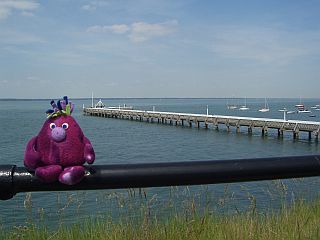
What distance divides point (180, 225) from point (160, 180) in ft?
5.75

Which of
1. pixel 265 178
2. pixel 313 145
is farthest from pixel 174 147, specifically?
pixel 265 178

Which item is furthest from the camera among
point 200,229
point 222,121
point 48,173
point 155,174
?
point 222,121

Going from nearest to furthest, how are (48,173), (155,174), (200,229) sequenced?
(48,173) < (155,174) < (200,229)

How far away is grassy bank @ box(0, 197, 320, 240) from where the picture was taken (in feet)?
10.8

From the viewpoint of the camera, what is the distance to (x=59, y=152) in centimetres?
191

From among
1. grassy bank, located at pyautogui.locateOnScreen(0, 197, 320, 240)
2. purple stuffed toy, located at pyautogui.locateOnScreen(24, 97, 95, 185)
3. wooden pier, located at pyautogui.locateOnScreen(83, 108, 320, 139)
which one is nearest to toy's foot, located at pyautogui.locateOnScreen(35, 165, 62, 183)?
purple stuffed toy, located at pyautogui.locateOnScreen(24, 97, 95, 185)

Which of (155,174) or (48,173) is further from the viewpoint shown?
(155,174)

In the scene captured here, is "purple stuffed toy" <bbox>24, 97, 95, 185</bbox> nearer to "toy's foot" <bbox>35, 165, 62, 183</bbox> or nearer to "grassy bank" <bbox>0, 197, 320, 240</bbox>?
"toy's foot" <bbox>35, 165, 62, 183</bbox>

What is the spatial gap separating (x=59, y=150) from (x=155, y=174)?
0.46 metres

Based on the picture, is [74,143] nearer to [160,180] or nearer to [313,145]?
[160,180]

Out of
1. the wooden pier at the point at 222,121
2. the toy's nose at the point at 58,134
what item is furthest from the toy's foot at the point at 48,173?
the wooden pier at the point at 222,121

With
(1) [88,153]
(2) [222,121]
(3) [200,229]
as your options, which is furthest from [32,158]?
(2) [222,121]

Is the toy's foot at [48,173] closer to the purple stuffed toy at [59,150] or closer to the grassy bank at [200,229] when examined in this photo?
the purple stuffed toy at [59,150]

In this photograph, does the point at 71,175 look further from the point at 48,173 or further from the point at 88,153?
the point at 88,153
